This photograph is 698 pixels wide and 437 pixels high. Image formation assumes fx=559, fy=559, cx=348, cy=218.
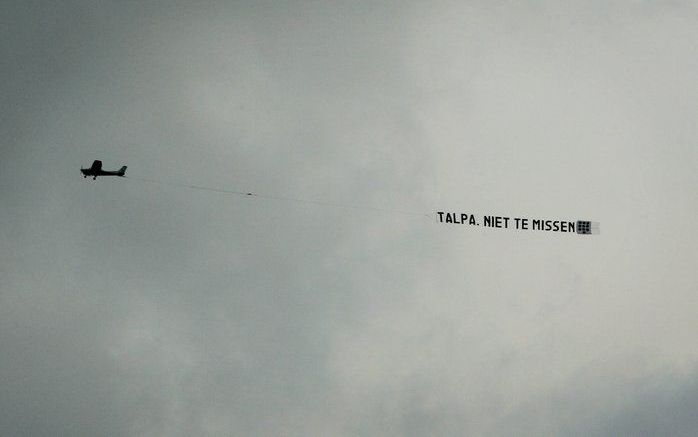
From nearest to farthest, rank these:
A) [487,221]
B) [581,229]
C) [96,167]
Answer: [487,221], [581,229], [96,167]

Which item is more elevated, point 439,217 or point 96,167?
point 96,167

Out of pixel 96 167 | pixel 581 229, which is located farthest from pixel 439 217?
pixel 96 167

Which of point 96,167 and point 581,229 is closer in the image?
point 581,229

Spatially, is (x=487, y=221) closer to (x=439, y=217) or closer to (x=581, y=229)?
(x=439, y=217)

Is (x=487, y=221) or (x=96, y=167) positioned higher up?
(x=96, y=167)

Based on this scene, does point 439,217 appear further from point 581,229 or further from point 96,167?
point 96,167

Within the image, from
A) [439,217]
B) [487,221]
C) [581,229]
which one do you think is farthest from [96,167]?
[581,229]

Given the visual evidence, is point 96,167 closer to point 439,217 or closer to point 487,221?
point 439,217

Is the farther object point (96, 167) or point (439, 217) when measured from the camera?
point (96, 167)

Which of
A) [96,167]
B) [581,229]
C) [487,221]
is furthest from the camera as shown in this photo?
[96,167]
